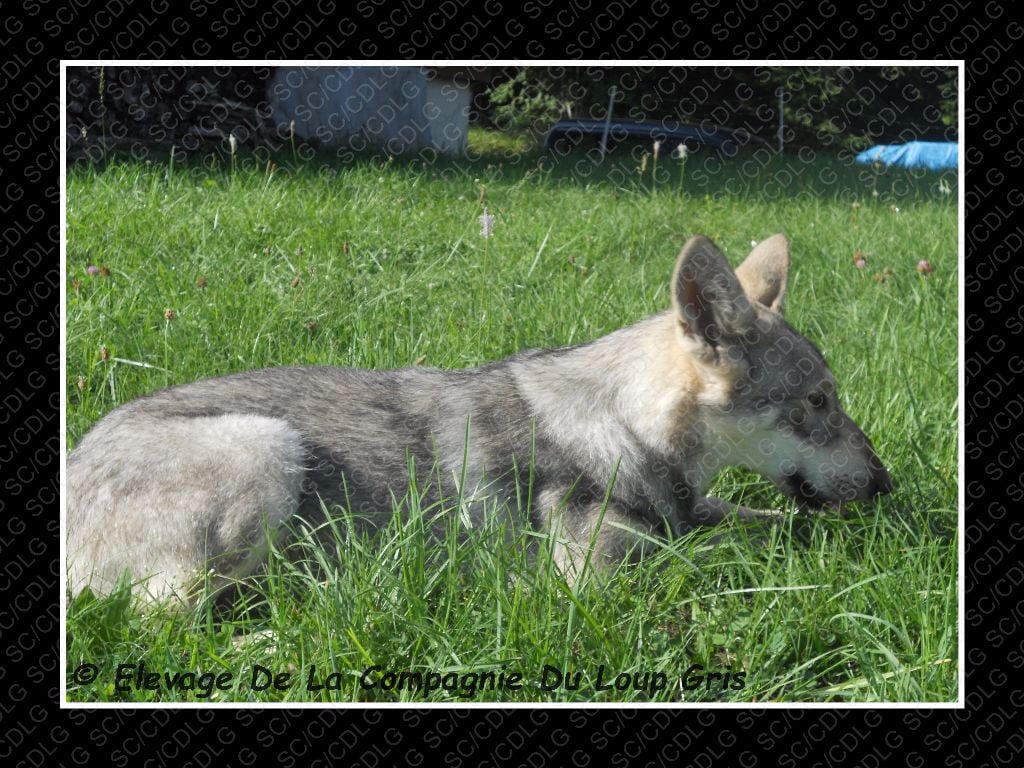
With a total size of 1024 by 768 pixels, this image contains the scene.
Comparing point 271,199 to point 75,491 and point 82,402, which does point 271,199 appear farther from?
point 75,491

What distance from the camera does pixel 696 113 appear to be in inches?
158

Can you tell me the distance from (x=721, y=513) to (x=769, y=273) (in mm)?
1112

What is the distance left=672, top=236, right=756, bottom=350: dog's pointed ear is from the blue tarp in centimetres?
151

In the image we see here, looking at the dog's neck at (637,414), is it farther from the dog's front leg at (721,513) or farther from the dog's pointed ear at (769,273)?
the dog's pointed ear at (769,273)

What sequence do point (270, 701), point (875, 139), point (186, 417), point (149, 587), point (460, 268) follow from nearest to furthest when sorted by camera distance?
point (270, 701) < point (149, 587) < point (186, 417) < point (875, 139) < point (460, 268)

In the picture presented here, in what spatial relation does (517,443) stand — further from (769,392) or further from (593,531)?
(769,392)

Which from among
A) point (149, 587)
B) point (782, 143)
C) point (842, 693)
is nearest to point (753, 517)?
point (842, 693)

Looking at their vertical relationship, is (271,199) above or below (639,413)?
above

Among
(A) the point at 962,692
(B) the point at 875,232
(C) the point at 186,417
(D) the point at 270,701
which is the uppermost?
(B) the point at 875,232

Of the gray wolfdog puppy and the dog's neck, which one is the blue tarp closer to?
the gray wolfdog puppy

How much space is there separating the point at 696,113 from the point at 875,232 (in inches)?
143

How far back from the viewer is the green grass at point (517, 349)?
303 centimetres

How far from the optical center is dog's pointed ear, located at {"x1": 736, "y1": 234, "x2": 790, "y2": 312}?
4164mm

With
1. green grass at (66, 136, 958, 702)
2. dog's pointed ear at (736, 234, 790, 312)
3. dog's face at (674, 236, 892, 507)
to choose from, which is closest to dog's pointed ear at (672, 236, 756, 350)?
dog's face at (674, 236, 892, 507)
